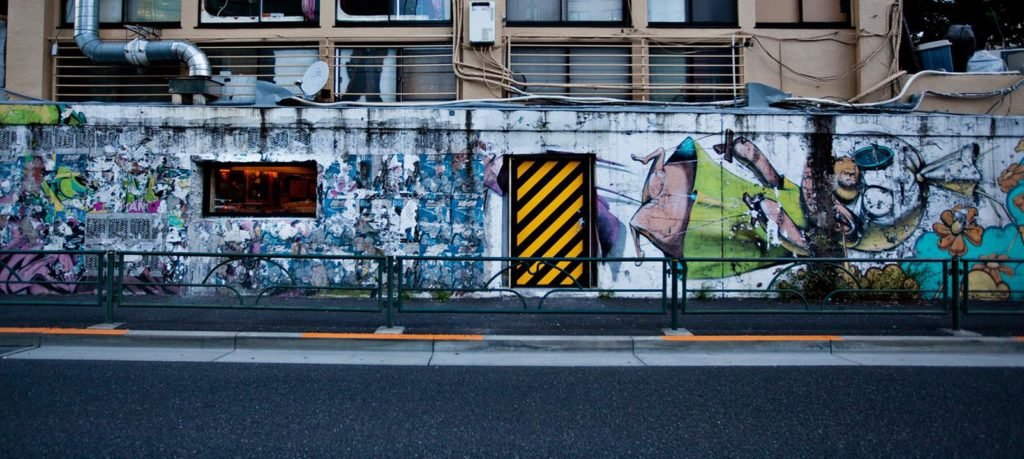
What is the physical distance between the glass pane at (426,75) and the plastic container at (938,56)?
945 centimetres

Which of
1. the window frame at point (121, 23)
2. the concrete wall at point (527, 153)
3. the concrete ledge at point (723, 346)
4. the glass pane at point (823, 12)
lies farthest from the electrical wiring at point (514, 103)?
the concrete ledge at point (723, 346)

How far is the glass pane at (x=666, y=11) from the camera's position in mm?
12711

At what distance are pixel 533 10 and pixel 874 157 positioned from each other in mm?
6984

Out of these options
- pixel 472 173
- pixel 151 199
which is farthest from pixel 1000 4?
pixel 151 199

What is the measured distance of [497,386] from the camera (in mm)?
5762

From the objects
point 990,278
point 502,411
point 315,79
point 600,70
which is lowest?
point 502,411

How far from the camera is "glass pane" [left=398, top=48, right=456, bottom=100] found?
496 inches

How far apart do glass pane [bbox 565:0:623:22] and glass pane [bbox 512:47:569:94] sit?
0.78 meters

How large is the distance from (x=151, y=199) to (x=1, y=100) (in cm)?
371

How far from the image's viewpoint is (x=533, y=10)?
12.7 meters

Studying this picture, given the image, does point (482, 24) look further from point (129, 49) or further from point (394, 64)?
point (129, 49)

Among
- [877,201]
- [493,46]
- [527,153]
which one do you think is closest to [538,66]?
[493,46]

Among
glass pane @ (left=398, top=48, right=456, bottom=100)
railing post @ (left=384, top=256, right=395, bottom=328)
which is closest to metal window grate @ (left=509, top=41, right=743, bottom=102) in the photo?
glass pane @ (left=398, top=48, right=456, bottom=100)

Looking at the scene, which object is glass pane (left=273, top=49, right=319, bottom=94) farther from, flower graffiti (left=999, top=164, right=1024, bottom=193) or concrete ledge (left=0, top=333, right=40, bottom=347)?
flower graffiti (left=999, top=164, right=1024, bottom=193)
